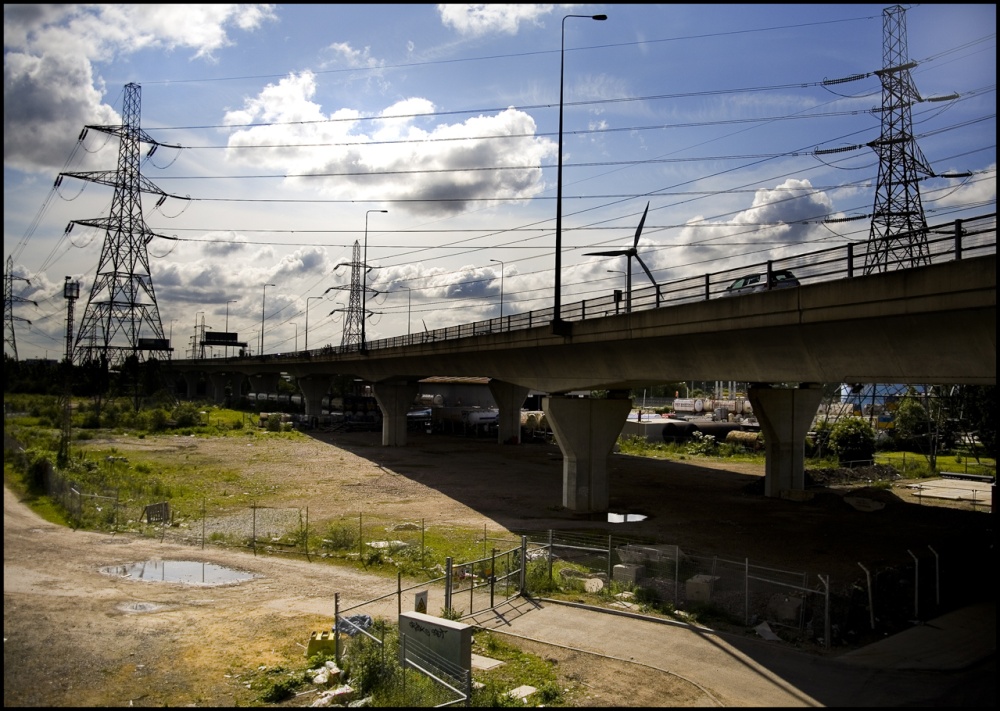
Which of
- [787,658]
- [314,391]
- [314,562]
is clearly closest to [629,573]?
[787,658]

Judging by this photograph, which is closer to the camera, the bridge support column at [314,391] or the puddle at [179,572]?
the puddle at [179,572]

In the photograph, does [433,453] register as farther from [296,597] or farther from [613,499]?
[296,597]

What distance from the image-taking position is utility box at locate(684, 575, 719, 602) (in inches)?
765

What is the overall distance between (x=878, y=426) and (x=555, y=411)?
62816 millimetres

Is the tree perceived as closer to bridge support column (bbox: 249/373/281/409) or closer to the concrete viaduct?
the concrete viaduct

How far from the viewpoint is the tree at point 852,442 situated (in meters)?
55.0

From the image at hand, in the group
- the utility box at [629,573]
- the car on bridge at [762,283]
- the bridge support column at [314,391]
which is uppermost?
the car on bridge at [762,283]

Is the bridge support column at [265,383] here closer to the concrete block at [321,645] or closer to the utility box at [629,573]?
the utility box at [629,573]

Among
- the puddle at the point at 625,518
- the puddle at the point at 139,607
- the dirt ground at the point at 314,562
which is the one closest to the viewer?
the dirt ground at the point at 314,562

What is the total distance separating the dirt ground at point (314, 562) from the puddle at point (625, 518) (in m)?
0.80

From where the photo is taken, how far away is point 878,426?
8362 centimetres

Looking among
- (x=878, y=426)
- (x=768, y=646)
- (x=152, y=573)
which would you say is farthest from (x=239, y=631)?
(x=878, y=426)

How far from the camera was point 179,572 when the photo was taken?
73.1ft

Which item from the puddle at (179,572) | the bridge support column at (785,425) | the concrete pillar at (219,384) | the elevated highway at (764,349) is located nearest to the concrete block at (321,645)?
the puddle at (179,572)
